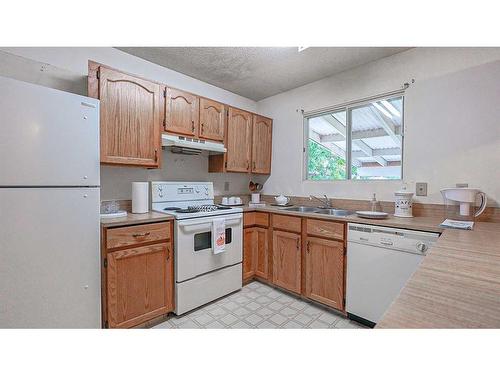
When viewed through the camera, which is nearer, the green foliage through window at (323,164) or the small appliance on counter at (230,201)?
the green foliage through window at (323,164)

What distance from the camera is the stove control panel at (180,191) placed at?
2.35 metres

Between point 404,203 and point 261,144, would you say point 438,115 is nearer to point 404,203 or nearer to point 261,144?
point 404,203

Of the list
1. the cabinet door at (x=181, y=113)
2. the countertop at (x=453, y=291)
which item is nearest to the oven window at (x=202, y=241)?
the cabinet door at (x=181, y=113)

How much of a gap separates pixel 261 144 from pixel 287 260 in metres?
1.56

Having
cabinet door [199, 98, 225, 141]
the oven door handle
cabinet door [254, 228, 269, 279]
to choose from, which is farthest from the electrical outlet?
cabinet door [199, 98, 225, 141]

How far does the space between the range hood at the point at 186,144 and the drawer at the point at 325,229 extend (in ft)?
4.08

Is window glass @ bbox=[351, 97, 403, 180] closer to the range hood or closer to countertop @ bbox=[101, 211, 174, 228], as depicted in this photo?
the range hood

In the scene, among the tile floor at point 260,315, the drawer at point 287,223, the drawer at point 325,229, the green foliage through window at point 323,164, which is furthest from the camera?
the green foliage through window at point 323,164

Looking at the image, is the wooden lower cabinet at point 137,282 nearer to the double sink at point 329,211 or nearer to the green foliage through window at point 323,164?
the double sink at point 329,211

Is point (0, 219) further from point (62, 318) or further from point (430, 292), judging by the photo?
point (430, 292)

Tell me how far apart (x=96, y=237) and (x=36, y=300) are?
43 cm

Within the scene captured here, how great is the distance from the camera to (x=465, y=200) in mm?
1703

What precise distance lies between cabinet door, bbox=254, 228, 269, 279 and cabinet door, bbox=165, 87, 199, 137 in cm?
131

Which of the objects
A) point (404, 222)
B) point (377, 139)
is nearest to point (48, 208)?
point (404, 222)
